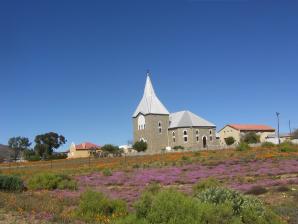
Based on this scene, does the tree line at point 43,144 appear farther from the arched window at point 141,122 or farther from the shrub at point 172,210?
the shrub at point 172,210

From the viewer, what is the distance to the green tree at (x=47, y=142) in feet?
384

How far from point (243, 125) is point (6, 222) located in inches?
5191

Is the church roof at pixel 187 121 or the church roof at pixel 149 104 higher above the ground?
the church roof at pixel 149 104

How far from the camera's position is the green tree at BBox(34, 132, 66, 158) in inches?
4604

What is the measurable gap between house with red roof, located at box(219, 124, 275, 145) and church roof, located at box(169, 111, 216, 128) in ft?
84.5

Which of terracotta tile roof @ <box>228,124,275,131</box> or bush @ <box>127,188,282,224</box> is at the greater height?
terracotta tile roof @ <box>228,124,275,131</box>

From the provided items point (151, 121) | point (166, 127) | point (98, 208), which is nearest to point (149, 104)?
point (151, 121)

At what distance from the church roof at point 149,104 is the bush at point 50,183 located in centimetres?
7880

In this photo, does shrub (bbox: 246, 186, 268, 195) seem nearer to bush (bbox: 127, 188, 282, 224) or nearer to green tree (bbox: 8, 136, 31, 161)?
bush (bbox: 127, 188, 282, 224)

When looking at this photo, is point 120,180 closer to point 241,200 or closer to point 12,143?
point 241,200

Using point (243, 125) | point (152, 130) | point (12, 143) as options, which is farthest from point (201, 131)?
point (12, 143)

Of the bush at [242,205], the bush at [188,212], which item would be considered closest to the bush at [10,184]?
the bush at [242,205]

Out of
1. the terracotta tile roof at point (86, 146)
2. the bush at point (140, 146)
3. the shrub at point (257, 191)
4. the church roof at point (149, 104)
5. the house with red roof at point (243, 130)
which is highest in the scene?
the church roof at point (149, 104)

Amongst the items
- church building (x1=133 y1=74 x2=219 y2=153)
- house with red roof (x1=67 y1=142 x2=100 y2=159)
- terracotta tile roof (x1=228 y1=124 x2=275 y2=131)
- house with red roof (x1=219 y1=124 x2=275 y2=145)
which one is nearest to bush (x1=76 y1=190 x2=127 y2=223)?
church building (x1=133 y1=74 x2=219 y2=153)
